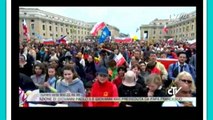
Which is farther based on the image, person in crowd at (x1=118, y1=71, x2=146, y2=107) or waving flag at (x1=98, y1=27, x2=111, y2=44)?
waving flag at (x1=98, y1=27, x2=111, y2=44)

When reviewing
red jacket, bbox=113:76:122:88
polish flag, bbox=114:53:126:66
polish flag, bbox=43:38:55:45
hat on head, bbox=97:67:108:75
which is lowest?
red jacket, bbox=113:76:122:88

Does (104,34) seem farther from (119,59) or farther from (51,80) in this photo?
(51,80)

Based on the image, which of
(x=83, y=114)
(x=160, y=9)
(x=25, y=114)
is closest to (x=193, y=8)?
(x=160, y=9)

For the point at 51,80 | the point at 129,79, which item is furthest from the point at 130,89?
the point at 51,80

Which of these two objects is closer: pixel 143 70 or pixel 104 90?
pixel 104 90

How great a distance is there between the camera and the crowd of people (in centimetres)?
916

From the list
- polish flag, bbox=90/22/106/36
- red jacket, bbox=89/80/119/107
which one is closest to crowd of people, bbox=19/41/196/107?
red jacket, bbox=89/80/119/107

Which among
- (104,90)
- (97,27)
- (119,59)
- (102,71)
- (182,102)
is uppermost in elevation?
(97,27)

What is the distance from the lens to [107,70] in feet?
30.3

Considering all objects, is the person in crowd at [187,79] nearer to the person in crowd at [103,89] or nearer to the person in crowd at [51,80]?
the person in crowd at [103,89]

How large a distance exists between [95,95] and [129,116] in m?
0.61

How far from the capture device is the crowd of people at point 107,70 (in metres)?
9.16

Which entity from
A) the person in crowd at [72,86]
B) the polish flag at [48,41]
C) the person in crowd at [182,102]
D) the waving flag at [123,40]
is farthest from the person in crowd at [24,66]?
the person in crowd at [182,102]

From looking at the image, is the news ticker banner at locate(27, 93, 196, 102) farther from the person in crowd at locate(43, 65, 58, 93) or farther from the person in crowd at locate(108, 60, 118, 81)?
the person in crowd at locate(108, 60, 118, 81)
